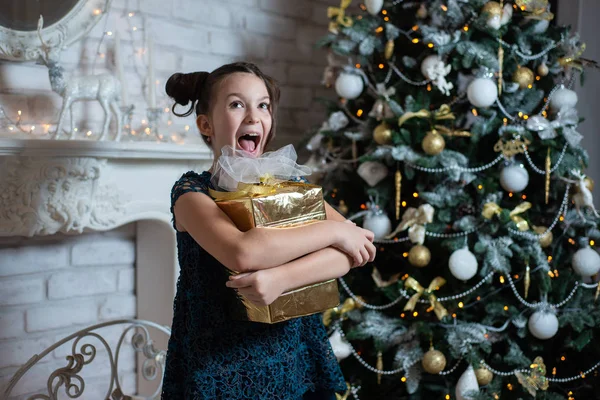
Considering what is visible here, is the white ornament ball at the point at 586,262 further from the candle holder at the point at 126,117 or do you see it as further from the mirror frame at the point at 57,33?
the mirror frame at the point at 57,33

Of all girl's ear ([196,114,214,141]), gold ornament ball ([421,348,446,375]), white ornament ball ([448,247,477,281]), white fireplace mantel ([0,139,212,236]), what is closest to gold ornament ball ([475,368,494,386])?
gold ornament ball ([421,348,446,375])

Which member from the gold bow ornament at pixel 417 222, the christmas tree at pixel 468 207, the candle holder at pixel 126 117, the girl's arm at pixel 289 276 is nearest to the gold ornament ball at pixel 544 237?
the christmas tree at pixel 468 207

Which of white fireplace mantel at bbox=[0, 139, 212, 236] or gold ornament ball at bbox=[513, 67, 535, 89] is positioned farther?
gold ornament ball at bbox=[513, 67, 535, 89]

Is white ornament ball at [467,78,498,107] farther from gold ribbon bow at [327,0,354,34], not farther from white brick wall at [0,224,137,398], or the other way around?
white brick wall at [0,224,137,398]

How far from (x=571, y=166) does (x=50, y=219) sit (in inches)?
68.7

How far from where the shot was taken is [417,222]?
2.23 meters

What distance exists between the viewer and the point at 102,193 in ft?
6.55

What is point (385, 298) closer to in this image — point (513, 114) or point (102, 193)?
point (513, 114)

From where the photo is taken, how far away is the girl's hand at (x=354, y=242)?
1.25 m

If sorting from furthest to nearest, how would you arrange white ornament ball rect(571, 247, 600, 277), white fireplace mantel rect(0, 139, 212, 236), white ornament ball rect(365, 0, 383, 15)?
white ornament ball rect(365, 0, 383, 15) < white ornament ball rect(571, 247, 600, 277) < white fireplace mantel rect(0, 139, 212, 236)

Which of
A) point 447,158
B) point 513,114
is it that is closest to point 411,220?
point 447,158

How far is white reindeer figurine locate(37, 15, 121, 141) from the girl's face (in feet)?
2.42

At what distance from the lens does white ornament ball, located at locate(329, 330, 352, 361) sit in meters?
2.28

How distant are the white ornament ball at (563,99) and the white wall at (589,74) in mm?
663
